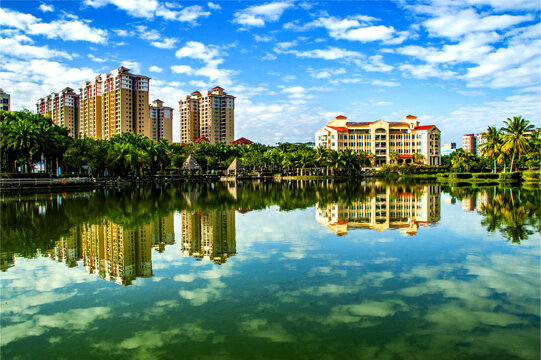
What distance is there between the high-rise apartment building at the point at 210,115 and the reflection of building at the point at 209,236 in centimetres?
13526

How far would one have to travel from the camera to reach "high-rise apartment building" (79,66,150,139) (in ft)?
399

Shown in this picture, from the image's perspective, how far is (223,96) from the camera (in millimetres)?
153250

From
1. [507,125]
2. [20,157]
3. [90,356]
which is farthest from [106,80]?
[90,356]

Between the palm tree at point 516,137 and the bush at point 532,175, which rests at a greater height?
the palm tree at point 516,137

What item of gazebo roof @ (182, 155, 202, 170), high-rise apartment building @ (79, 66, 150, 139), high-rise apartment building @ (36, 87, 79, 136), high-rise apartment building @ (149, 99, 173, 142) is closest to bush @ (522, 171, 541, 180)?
gazebo roof @ (182, 155, 202, 170)

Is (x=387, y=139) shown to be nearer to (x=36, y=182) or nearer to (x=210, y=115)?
(x=210, y=115)

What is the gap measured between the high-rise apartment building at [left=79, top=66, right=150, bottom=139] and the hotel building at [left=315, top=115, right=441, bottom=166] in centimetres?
6142

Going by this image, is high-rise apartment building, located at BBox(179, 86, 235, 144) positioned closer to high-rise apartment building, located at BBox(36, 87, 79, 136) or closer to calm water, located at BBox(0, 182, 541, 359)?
high-rise apartment building, located at BBox(36, 87, 79, 136)

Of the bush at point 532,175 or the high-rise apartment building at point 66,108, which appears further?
the high-rise apartment building at point 66,108

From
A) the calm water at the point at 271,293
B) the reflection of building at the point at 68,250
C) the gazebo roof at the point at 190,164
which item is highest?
the gazebo roof at the point at 190,164

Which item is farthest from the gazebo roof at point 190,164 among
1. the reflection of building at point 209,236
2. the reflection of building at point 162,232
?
the reflection of building at point 162,232

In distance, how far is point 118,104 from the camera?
400ft

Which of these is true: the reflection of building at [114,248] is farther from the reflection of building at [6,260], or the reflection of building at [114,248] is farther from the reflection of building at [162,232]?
the reflection of building at [6,260]

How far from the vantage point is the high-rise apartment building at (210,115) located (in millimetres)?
153000
